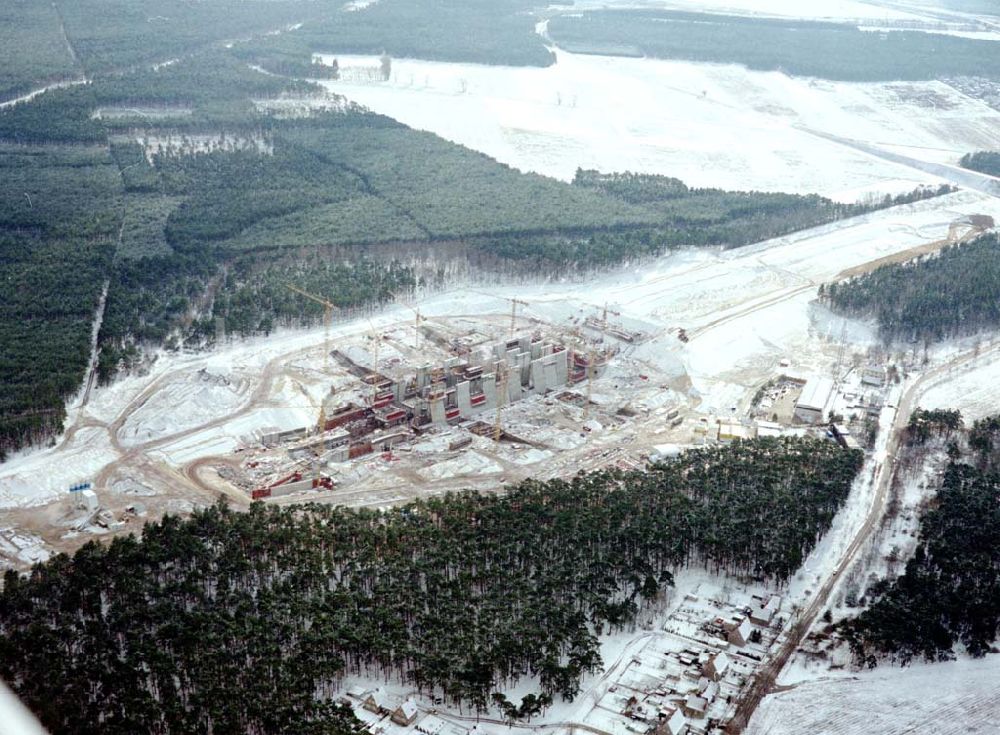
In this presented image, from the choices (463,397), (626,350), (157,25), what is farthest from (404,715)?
(157,25)

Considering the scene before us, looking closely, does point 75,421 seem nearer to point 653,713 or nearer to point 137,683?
point 137,683

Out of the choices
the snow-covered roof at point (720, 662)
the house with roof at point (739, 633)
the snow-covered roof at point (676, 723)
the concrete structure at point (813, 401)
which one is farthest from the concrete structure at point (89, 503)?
the concrete structure at point (813, 401)

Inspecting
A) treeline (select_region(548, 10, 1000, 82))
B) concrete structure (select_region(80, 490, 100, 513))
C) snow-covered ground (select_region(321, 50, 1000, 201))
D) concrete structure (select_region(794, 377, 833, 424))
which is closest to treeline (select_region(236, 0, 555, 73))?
snow-covered ground (select_region(321, 50, 1000, 201))

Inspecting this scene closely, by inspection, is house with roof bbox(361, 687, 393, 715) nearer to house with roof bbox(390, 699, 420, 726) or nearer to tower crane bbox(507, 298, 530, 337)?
house with roof bbox(390, 699, 420, 726)

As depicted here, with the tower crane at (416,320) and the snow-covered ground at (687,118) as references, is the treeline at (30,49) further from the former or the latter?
the tower crane at (416,320)

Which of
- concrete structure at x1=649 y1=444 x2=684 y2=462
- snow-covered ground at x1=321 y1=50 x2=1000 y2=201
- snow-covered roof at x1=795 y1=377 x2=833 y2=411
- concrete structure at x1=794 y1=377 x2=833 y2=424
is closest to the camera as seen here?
concrete structure at x1=649 y1=444 x2=684 y2=462

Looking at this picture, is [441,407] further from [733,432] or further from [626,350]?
[733,432]

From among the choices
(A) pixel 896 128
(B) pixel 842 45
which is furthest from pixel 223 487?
(B) pixel 842 45
